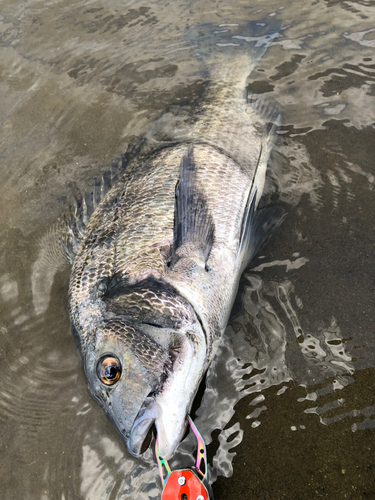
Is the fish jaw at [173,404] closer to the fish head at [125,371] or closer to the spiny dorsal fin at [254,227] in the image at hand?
the fish head at [125,371]

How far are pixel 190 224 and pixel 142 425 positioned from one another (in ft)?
4.94

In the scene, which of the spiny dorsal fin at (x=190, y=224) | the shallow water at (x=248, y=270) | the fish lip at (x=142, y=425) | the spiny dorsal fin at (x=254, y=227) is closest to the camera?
the fish lip at (x=142, y=425)

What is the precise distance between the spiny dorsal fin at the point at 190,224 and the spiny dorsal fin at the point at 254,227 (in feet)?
1.00

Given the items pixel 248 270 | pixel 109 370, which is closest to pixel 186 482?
pixel 109 370

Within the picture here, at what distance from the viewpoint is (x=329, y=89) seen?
4672mm

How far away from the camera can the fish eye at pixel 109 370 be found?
8.27 feet

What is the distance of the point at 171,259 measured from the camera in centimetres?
315

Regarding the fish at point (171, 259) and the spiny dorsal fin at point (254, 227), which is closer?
the fish at point (171, 259)

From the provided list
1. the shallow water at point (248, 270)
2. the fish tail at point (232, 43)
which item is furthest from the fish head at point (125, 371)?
the fish tail at point (232, 43)

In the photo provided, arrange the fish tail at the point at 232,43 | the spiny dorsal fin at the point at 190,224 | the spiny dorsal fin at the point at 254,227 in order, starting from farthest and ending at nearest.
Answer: the fish tail at the point at 232,43 < the spiny dorsal fin at the point at 254,227 < the spiny dorsal fin at the point at 190,224

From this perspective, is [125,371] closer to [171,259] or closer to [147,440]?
[147,440]

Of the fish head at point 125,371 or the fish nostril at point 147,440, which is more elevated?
the fish head at point 125,371

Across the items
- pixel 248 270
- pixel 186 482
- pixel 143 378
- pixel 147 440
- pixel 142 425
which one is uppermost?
pixel 143 378

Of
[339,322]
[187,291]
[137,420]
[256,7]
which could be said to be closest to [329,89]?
[256,7]
